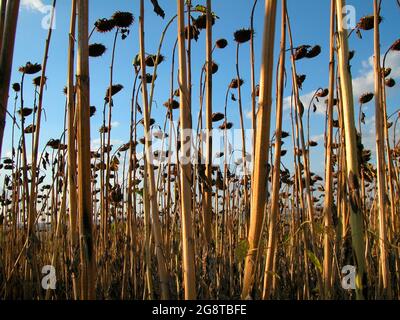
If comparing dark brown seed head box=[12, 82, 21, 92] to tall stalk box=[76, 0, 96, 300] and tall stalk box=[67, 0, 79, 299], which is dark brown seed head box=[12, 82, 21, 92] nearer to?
tall stalk box=[67, 0, 79, 299]

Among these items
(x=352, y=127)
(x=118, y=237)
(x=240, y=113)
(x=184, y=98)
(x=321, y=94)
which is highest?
(x=321, y=94)

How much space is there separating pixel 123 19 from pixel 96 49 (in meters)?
0.39

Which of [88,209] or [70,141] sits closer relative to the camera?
[88,209]

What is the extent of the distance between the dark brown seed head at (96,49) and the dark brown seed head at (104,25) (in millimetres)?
206

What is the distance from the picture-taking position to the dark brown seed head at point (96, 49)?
7.08 ft

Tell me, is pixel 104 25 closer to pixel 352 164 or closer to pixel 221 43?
pixel 221 43

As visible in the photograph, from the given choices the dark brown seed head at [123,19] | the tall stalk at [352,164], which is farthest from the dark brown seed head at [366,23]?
the tall stalk at [352,164]

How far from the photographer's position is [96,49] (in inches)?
86.2

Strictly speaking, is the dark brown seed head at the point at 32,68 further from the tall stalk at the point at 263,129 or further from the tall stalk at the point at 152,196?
the tall stalk at the point at 263,129

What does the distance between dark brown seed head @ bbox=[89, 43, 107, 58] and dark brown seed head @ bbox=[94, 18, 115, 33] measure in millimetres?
206
